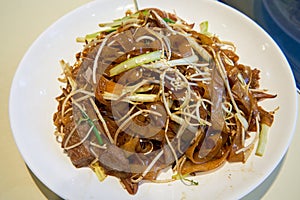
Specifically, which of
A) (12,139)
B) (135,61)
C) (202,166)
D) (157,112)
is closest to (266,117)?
(202,166)

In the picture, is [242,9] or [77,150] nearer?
[77,150]

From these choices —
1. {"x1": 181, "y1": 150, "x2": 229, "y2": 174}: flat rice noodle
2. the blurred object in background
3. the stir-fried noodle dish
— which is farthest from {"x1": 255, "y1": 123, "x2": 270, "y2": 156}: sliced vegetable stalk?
the blurred object in background

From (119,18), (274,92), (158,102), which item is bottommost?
(274,92)

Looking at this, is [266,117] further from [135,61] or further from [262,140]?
[135,61]

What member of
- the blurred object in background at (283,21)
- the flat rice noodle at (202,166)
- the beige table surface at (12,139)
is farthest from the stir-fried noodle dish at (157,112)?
the blurred object in background at (283,21)

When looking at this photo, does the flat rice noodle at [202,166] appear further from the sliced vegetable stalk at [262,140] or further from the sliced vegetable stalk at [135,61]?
the sliced vegetable stalk at [135,61]

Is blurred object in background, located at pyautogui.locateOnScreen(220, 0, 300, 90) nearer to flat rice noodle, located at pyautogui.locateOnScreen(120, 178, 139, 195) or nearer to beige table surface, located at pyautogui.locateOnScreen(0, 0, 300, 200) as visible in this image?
beige table surface, located at pyautogui.locateOnScreen(0, 0, 300, 200)

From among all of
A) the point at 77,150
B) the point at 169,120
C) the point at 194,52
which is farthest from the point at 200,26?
the point at 77,150

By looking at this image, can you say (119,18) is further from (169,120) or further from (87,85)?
(169,120)
